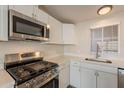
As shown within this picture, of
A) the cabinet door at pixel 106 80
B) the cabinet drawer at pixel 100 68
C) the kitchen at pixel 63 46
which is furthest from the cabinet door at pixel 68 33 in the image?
the cabinet door at pixel 106 80

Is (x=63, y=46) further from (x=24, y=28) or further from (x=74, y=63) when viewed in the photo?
(x=24, y=28)

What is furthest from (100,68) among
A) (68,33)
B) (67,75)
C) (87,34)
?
(68,33)

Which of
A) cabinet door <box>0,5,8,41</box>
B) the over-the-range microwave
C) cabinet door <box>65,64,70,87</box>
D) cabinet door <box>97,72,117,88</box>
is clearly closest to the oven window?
the over-the-range microwave

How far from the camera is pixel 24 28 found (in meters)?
1.40

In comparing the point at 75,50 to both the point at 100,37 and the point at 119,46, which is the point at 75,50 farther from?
the point at 119,46

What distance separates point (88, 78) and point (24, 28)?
174 cm

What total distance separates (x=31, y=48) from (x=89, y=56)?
1.71 metres

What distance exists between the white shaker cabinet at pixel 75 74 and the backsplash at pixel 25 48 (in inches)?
26.3

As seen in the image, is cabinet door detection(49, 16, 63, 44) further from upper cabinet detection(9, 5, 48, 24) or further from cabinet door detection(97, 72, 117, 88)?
cabinet door detection(97, 72, 117, 88)

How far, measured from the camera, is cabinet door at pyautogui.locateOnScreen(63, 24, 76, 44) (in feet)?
9.39

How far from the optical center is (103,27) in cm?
262

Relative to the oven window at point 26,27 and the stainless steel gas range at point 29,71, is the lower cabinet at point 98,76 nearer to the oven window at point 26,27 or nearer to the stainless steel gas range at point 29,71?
the stainless steel gas range at point 29,71

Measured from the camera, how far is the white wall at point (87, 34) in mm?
2279
